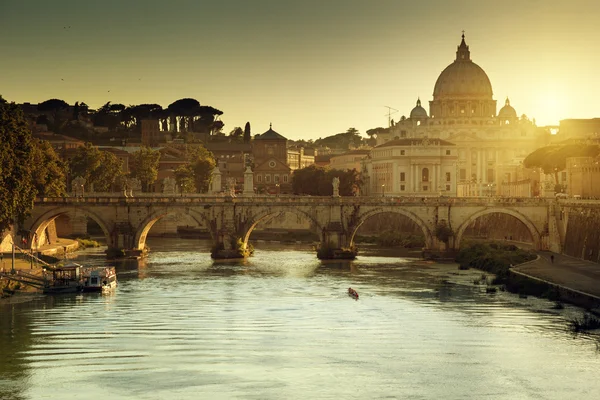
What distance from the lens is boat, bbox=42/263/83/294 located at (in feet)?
190

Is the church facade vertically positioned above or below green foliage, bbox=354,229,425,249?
above

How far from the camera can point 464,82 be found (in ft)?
511

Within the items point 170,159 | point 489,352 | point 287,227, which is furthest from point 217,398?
point 170,159

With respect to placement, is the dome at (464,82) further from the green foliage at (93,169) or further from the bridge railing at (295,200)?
the bridge railing at (295,200)

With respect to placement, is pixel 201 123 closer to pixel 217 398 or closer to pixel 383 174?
pixel 383 174

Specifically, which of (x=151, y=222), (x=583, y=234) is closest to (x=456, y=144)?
(x=151, y=222)

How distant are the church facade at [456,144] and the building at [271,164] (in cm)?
1223

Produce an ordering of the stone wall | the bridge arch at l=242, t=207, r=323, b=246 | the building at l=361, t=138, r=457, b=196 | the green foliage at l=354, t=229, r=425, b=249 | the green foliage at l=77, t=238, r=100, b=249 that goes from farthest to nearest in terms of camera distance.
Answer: the building at l=361, t=138, r=457, b=196
the green foliage at l=354, t=229, r=425, b=249
the green foliage at l=77, t=238, r=100, b=249
the bridge arch at l=242, t=207, r=323, b=246
the stone wall

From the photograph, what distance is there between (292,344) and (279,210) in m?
36.8

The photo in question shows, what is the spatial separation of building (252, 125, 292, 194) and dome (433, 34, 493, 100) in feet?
74.0

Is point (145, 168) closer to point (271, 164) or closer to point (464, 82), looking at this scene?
point (271, 164)

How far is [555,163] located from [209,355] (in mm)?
64868

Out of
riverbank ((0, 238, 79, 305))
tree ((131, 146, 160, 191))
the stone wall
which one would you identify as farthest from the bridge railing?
tree ((131, 146, 160, 191))

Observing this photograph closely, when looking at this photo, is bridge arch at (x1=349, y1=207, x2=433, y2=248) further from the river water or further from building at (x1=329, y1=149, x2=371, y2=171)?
building at (x1=329, y1=149, x2=371, y2=171)
